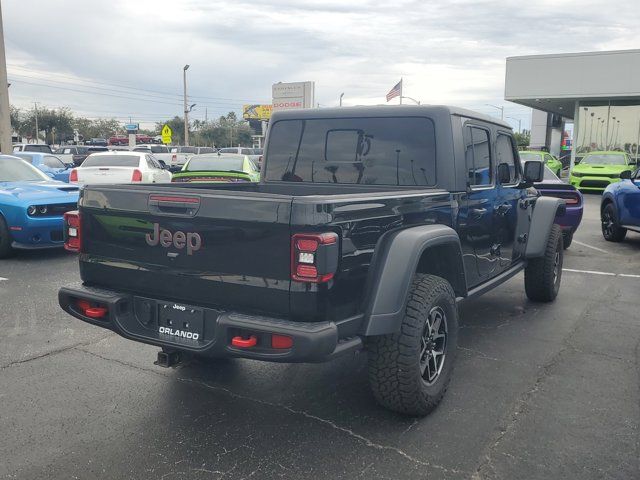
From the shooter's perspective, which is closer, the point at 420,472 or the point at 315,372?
the point at 420,472

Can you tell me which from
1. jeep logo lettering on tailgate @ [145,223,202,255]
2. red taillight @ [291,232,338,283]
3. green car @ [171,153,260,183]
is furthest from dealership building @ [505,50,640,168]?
jeep logo lettering on tailgate @ [145,223,202,255]

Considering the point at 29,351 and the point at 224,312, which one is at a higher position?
the point at 224,312

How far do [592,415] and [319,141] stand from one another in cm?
273

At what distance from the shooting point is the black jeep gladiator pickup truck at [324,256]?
2924 millimetres

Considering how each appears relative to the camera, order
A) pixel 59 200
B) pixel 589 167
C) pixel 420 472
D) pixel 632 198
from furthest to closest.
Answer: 1. pixel 589 167
2. pixel 632 198
3. pixel 59 200
4. pixel 420 472

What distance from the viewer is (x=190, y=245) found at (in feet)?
10.5

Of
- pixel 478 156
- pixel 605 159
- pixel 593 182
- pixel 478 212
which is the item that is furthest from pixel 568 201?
pixel 605 159

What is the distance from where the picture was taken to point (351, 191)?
14.5 feet

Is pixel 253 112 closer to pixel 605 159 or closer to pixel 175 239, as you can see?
pixel 605 159

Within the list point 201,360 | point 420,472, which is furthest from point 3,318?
point 420,472

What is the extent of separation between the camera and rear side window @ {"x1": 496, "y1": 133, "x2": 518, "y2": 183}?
5.20 meters

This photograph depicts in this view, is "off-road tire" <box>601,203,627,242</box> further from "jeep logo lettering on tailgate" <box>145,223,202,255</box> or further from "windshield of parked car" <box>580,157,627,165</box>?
"windshield of parked car" <box>580,157,627,165</box>

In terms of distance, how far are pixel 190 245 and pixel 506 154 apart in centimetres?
343

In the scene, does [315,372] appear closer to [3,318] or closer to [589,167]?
[3,318]
